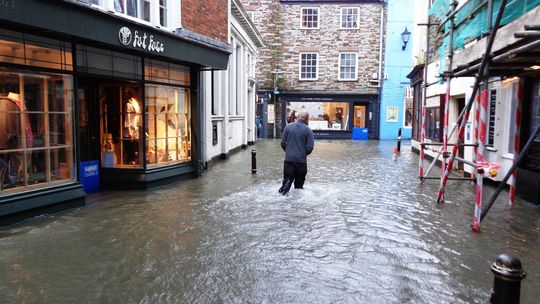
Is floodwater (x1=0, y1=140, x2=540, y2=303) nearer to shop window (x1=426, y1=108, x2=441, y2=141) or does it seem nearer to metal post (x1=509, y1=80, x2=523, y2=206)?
metal post (x1=509, y1=80, x2=523, y2=206)

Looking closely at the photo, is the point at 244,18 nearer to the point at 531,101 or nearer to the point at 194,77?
the point at 194,77

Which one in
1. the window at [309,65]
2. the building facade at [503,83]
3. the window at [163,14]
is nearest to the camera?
the building facade at [503,83]

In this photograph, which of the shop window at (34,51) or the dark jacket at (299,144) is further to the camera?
the dark jacket at (299,144)

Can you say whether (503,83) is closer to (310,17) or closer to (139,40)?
(139,40)

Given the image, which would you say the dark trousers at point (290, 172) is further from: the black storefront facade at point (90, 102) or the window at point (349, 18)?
the window at point (349, 18)

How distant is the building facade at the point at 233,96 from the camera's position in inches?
552

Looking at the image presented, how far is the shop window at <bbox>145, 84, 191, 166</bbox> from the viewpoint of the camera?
9688 mm

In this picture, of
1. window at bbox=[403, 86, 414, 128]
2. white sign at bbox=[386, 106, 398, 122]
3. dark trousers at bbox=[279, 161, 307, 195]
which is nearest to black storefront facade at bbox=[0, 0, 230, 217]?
dark trousers at bbox=[279, 161, 307, 195]

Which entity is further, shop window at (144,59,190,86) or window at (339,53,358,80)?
window at (339,53,358,80)

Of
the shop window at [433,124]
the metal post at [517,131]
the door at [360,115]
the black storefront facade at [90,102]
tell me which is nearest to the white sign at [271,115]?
the door at [360,115]

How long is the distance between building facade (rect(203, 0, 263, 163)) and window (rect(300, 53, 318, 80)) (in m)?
6.55

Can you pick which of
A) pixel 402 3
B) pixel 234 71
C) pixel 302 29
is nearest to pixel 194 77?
pixel 234 71

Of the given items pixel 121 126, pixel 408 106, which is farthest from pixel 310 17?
pixel 121 126

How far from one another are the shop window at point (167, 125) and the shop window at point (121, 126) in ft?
0.77
